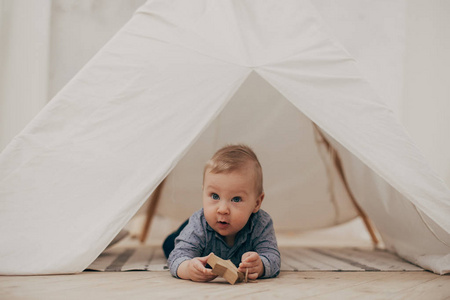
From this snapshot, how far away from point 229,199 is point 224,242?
15 centimetres

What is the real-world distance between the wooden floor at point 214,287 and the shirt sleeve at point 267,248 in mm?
28

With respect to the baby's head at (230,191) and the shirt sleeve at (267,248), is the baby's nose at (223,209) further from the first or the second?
the shirt sleeve at (267,248)

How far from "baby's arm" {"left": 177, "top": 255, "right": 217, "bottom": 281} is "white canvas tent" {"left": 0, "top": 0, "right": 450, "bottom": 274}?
7.6 inches

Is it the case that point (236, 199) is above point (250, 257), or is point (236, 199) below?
above

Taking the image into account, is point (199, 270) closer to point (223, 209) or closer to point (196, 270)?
point (196, 270)

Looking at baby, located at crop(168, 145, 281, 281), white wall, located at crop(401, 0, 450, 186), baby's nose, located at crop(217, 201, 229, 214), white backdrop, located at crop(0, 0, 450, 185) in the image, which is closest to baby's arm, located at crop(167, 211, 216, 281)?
baby, located at crop(168, 145, 281, 281)

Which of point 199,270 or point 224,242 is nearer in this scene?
point 199,270

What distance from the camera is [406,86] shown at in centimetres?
259

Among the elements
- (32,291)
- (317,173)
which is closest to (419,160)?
(317,173)

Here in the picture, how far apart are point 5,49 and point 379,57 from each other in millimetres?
1888

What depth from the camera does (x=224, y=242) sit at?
1317 millimetres

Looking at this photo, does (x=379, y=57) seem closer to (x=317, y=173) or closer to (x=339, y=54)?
(x=317, y=173)

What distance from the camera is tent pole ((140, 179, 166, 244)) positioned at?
7.21ft

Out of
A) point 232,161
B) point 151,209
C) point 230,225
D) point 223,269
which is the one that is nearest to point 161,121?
point 232,161
